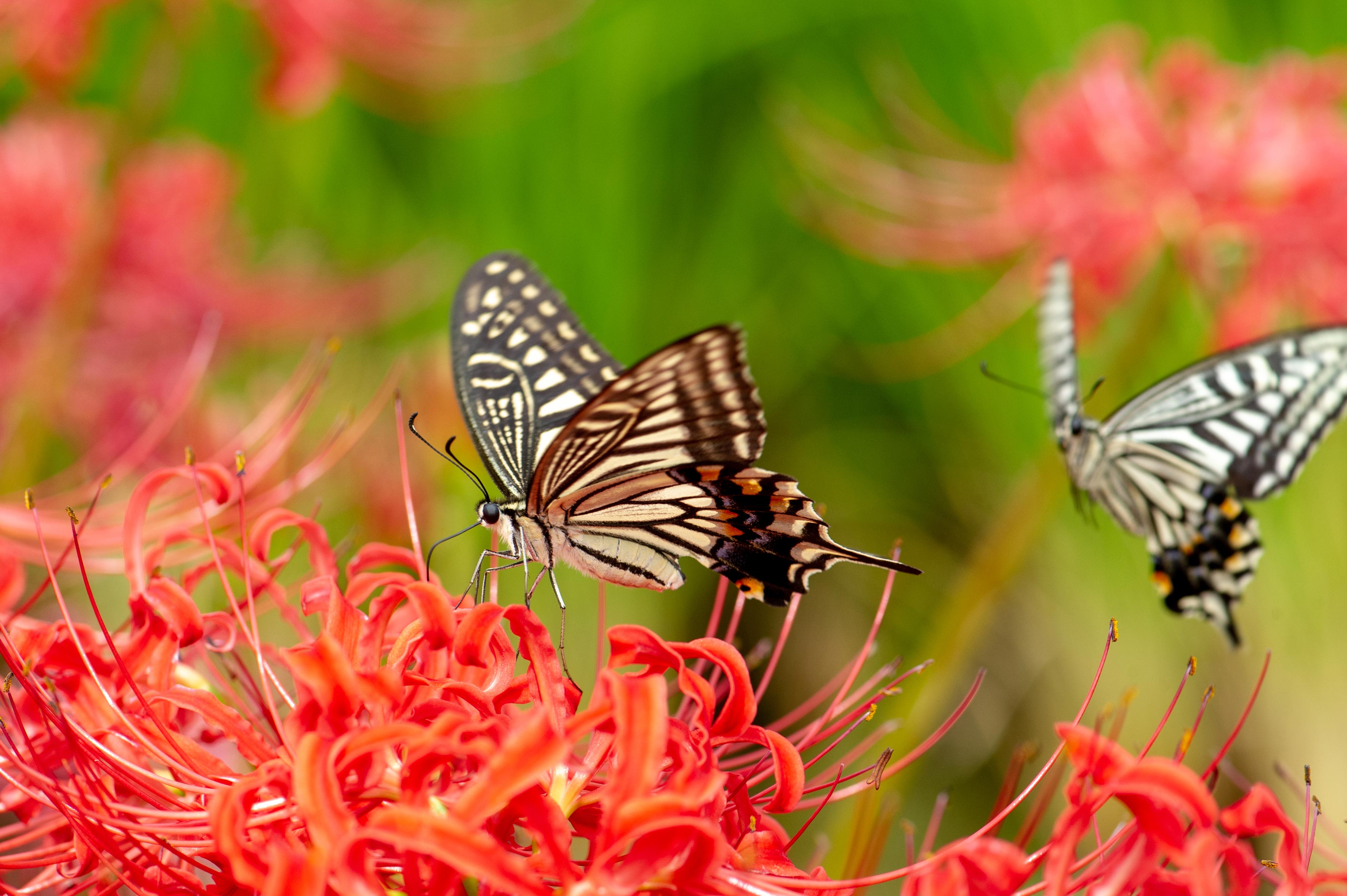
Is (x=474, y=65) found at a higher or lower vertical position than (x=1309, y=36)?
lower

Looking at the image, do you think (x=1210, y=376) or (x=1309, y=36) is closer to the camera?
(x=1210, y=376)

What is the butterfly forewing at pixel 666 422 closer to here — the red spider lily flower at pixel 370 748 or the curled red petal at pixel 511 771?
the red spider lily flower at pixel 370 748

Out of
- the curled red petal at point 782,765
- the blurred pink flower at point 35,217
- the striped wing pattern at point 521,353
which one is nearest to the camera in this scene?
the curled red petal at point 782,765

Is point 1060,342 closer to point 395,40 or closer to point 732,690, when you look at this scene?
point 732,690

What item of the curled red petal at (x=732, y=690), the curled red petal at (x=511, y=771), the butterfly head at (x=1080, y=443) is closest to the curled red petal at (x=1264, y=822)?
the curled red petal at (x=732, y=690)

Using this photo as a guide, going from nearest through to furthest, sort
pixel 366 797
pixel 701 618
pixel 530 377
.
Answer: pixel 366 797 < pixel 530 377 < pixel 701 618

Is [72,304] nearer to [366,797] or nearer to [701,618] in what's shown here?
[366,797]

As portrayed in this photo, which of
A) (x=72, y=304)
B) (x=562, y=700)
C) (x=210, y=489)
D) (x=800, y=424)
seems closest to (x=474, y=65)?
(x=72, y=304)
